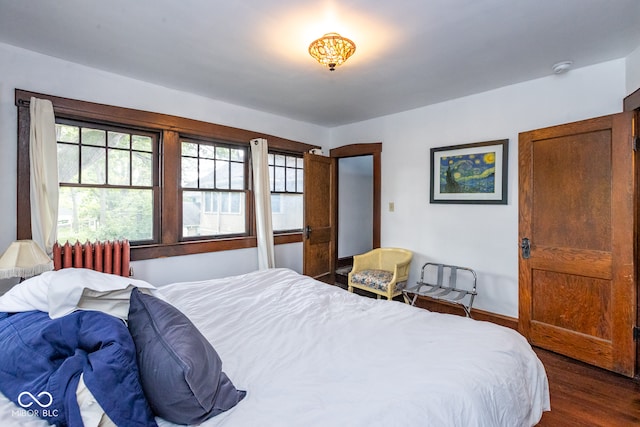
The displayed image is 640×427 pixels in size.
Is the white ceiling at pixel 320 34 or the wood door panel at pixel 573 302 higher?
the white ceiling at pixel 320 34

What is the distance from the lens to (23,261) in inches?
79.2

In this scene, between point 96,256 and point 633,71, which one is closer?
point 633,71

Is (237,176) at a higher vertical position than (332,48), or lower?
lower

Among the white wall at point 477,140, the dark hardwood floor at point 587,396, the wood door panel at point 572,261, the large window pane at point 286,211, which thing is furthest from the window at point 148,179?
the dark hardwood floor at point 587,396

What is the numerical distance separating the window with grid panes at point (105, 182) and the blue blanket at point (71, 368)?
6.80 feet

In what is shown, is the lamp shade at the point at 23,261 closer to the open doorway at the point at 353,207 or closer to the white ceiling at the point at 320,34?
the white ceiling at the point at 320,34

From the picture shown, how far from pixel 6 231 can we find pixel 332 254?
11.4 feet

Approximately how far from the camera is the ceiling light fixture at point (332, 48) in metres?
2.01

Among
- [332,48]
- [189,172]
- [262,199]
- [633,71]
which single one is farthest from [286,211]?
[633,71]

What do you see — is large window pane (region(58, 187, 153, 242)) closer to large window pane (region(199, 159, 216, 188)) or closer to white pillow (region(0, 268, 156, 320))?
large window pane (region(199, 159, 216, 188))

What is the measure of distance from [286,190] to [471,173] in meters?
2.41

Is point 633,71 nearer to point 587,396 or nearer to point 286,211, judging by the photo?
point 587,396

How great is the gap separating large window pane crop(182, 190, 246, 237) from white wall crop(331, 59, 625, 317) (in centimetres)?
196

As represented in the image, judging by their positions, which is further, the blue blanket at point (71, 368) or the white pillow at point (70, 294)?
the white pillow at point (70, 294)
